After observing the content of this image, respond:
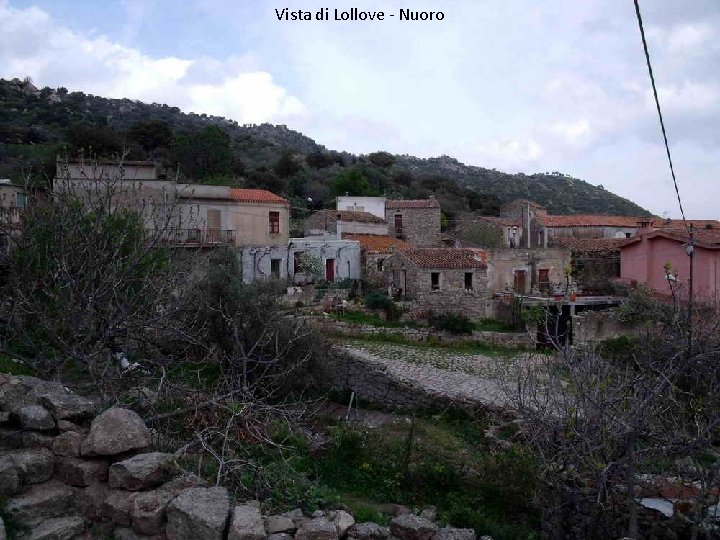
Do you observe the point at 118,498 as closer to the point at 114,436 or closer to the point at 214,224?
the point at 114,436

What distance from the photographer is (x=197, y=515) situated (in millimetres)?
4102

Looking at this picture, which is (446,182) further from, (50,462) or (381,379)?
(50,462)

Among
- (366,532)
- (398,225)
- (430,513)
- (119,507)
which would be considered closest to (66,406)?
(119,507)

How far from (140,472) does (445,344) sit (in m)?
17.3

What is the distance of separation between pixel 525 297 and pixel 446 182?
32.2 m

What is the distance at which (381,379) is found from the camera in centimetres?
1523

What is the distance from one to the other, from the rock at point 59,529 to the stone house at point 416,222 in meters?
30.1

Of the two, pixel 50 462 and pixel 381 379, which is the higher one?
pixel 50 462

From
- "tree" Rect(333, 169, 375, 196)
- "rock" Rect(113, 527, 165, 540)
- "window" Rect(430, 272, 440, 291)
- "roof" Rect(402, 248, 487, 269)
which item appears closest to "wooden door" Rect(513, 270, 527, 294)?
"roof" Rect(402, 248, 487, 269)

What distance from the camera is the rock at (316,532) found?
4227 mm

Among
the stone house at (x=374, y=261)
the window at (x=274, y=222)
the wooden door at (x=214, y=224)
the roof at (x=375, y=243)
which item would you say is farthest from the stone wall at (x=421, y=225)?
the wooden door at (x=214, y=224)

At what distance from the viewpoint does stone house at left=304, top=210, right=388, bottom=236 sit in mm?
30891

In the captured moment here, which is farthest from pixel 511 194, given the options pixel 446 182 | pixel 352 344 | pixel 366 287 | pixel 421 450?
pixel 421 450

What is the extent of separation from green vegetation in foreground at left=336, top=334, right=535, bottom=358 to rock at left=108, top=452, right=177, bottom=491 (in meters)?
15.5
